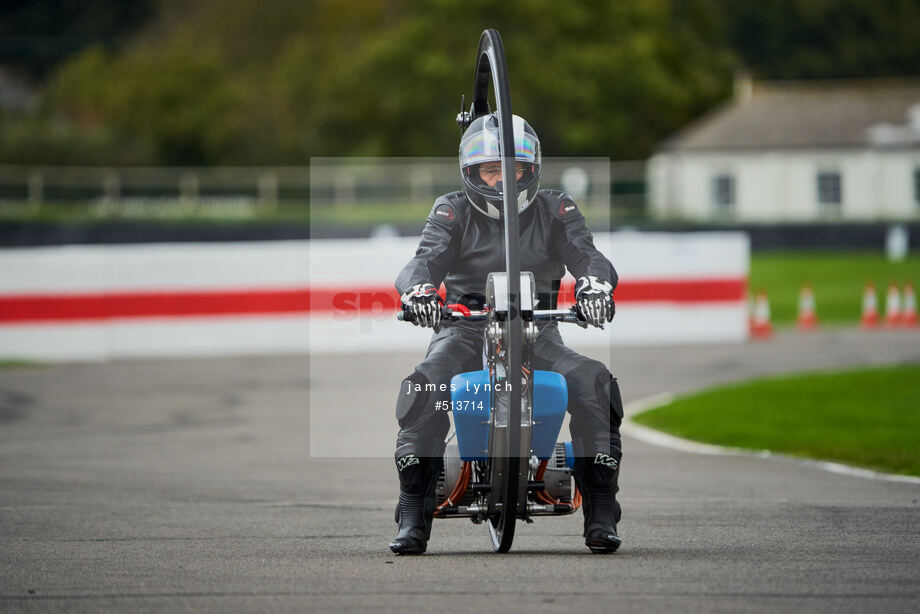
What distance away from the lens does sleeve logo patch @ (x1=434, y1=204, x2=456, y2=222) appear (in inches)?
275

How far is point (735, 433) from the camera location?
13070mm

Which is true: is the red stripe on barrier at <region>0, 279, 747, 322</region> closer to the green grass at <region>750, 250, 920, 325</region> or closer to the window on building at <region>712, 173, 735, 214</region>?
the green grass at <region>750, 250, 920, 325</region>

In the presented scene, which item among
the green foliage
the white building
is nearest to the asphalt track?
the white building

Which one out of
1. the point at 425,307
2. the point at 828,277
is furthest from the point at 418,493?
the point at 828,277

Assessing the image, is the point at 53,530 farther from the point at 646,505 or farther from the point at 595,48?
the point at 595,48

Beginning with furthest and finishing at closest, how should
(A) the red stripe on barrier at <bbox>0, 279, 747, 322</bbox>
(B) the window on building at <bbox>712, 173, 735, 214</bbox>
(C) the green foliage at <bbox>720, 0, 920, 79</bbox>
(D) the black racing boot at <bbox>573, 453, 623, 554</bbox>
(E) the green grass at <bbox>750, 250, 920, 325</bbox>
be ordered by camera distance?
(C) the green foliage at <bbox>720, 0, 920, 79</bbox>
(B) the window on building at <bbox>712, 173, 735, 214</bbox>
(E) the green grass at <bbox>750, 250, 920, 325</bbox>
(A) the red stripe on barrier at <bbox>0, 279, 747, 322</bbox>
(D) the black racing boot at <bbox>573, 453, 623, 554</bbox>

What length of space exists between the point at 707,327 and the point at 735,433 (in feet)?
26.2

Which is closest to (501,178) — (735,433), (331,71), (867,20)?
(735,433)

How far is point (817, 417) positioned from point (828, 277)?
21.7 metres

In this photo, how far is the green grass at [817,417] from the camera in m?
11.8

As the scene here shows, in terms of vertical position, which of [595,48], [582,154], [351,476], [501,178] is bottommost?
[351,476]

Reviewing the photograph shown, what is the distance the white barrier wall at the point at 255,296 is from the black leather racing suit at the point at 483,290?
1162 centimetres

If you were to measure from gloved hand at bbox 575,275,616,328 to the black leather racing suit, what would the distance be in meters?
0.15

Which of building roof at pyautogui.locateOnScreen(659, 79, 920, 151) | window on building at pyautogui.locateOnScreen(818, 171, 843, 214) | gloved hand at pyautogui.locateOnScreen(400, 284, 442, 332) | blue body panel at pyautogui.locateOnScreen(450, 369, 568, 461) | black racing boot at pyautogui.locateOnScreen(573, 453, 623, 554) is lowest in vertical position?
black racing boot at pyautogui.locateOnScreen(573, 453, 623, 554)
